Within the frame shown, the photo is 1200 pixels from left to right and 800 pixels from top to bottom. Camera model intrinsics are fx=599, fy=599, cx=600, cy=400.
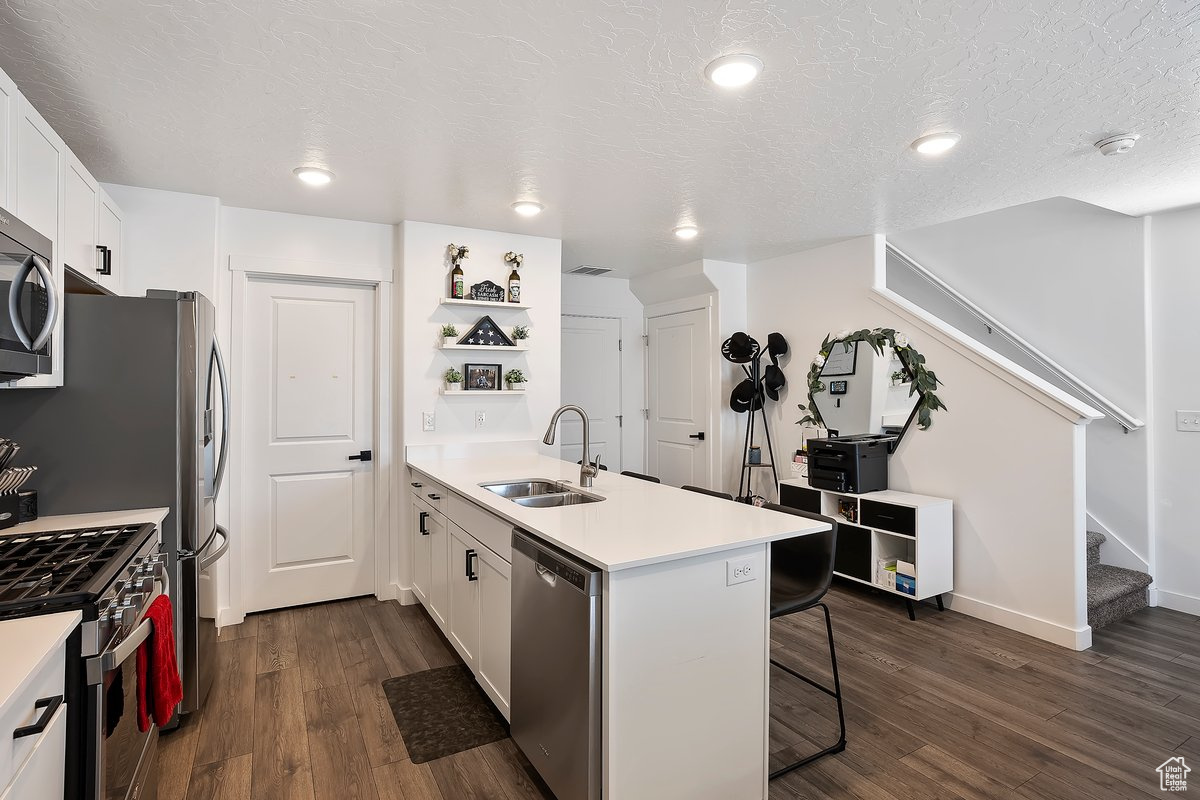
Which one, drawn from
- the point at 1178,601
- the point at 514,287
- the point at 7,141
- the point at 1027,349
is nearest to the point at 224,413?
the point at 7,141

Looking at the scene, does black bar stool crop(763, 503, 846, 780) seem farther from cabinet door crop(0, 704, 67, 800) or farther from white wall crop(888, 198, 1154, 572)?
white wall crop(888, 198, 1154, 572)

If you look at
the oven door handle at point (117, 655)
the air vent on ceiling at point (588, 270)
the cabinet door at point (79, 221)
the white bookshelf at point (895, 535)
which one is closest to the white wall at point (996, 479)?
the white bookshelf at point (895, 535)

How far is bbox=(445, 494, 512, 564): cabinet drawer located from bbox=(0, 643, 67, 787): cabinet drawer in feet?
3.86

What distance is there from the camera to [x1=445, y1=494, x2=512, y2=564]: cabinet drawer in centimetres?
214

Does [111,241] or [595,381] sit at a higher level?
[111,241]

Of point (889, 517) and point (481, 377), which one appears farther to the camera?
point (481, 377)

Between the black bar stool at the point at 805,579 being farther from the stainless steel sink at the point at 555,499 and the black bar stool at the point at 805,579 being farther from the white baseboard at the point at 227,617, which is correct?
the white baseboard at the point at 227,617

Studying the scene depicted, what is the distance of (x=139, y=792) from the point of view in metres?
1.59

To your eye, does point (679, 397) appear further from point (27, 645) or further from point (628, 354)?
point (27, 645)

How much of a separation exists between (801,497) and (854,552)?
483 mm

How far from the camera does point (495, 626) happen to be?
2254 millimetres

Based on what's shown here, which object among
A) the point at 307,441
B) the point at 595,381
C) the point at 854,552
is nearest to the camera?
the point at 307,441

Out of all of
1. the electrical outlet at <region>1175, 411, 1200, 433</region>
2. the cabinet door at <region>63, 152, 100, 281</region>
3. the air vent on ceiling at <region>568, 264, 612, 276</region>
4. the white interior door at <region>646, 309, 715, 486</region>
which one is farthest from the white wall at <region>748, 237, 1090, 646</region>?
the cabinet door at <region>63, 152, 100, 281</region>

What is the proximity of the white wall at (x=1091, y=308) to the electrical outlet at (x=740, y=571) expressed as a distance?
10.9ft
